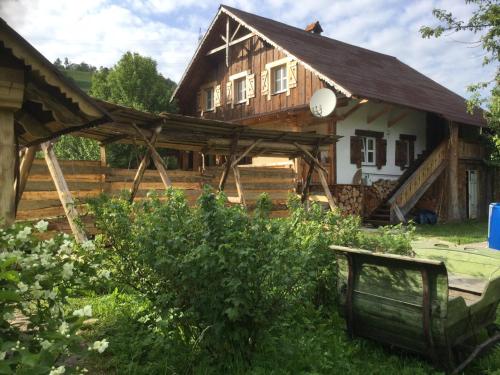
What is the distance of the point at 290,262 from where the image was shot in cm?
369

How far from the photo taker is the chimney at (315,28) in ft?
76.8

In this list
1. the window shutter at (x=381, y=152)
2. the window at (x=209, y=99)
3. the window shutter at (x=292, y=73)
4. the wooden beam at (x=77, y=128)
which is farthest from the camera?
the window at (x=209, y=99)

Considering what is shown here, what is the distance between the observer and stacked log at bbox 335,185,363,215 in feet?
53.7

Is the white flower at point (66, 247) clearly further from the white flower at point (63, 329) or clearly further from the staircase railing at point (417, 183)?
the staircase railing at point (417, 183)

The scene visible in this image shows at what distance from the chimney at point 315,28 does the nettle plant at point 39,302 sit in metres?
22.6

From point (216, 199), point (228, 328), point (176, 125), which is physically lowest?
point (228, 328)

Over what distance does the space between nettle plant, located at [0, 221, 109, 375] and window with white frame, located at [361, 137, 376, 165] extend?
1623 centimetres

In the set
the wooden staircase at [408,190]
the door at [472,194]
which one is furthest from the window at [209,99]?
the door at [472,194]

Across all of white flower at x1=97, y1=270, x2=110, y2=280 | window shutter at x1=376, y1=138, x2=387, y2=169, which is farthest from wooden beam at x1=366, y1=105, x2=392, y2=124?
white flower at x1=97, y1=270, x2=110, y2=280

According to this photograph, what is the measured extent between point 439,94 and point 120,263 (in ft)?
69.7

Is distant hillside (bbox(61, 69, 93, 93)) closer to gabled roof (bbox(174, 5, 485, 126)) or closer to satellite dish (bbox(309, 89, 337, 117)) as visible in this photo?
gabled roof (bbox(174, 5, 485, 126))

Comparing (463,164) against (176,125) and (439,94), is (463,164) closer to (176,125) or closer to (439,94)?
(439,94)

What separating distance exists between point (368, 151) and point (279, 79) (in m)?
4.73

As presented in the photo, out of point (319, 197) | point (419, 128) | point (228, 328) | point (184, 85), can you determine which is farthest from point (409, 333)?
point (184, 85)
